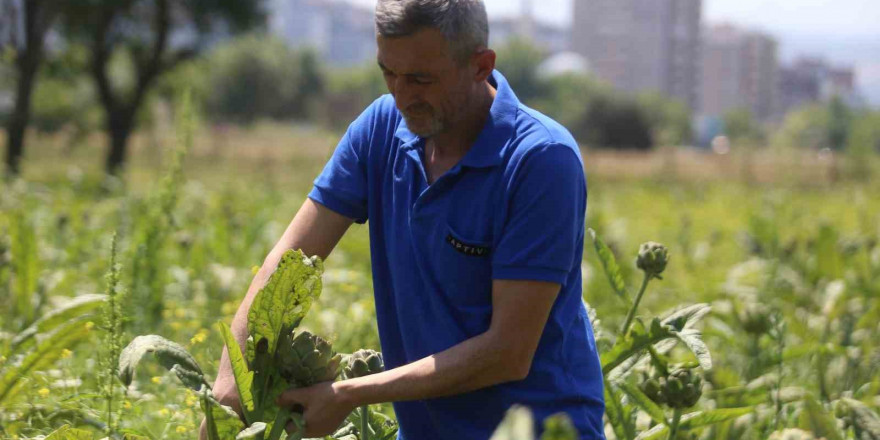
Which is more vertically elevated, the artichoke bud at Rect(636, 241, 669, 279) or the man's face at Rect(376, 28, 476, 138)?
the man's face at Rect(376, 28, 476, 138)

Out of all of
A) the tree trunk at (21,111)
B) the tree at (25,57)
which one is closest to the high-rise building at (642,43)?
the tree at (25,57)

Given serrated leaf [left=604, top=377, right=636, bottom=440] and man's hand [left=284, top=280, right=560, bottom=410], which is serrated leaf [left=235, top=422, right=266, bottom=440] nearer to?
man's hand [left=284, top=280, right=560, bottom=410]

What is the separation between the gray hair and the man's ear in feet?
0.07

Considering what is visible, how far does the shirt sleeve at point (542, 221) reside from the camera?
1983 mm

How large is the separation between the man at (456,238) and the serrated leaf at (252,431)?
0.25 feet

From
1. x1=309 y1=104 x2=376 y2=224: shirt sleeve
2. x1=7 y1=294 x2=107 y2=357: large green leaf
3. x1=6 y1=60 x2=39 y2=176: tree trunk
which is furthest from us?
x1=6 y1=60 x2=39 y2=176: tree trunk

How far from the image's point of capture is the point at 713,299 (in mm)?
5707

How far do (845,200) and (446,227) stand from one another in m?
13.6

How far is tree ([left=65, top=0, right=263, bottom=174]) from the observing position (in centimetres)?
1889

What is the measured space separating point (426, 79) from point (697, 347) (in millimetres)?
843

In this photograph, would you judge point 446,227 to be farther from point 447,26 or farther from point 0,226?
point 0,226

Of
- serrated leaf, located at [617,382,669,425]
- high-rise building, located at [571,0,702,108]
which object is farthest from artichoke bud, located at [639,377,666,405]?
high-rise building, located at [571,0,702,108]

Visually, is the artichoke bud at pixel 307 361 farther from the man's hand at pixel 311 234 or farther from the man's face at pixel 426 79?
the man's face at pixel 426 79

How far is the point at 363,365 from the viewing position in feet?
7.18
